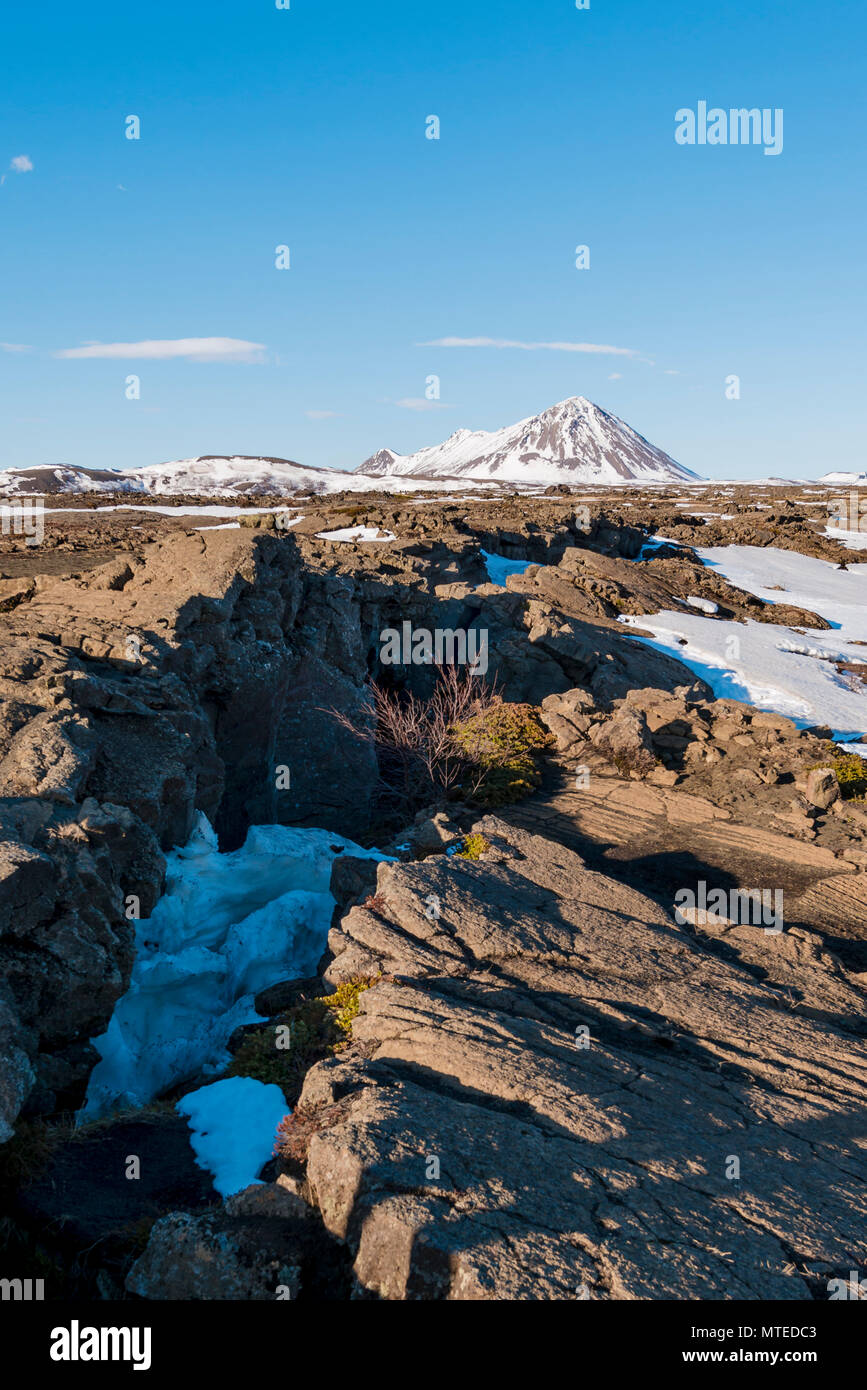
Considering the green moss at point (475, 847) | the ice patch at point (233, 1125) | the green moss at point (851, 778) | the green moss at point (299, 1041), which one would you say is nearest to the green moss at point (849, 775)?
the green moss at point (851, 778)

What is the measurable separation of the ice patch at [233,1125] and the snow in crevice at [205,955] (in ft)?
3.80

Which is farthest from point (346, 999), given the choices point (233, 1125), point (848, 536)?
point (848, 536)

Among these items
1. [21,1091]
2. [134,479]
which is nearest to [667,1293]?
[21,1091]

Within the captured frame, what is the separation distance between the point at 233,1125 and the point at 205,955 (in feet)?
12.8

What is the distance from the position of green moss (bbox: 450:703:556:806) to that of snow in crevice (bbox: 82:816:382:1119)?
379 cm

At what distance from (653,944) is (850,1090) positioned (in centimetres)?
292

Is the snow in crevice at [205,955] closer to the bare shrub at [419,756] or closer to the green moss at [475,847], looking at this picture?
the green moss at [475,847]

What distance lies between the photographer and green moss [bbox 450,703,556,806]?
750 inches

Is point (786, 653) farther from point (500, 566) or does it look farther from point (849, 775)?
point (849, 775)

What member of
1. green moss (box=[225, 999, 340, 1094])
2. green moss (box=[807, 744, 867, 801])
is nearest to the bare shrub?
green moss (box=[807, 744, 867, 801])

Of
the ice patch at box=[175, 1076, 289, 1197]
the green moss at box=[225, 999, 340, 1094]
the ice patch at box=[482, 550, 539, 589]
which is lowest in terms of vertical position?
the ice patch at box=[175, 1076, 289, 1197]

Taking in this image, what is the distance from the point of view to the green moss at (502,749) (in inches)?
750

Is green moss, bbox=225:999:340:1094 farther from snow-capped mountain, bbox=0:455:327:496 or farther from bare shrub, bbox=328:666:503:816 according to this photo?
snow-capped mountain, bbox=0:455:327:496

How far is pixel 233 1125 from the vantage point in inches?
342
